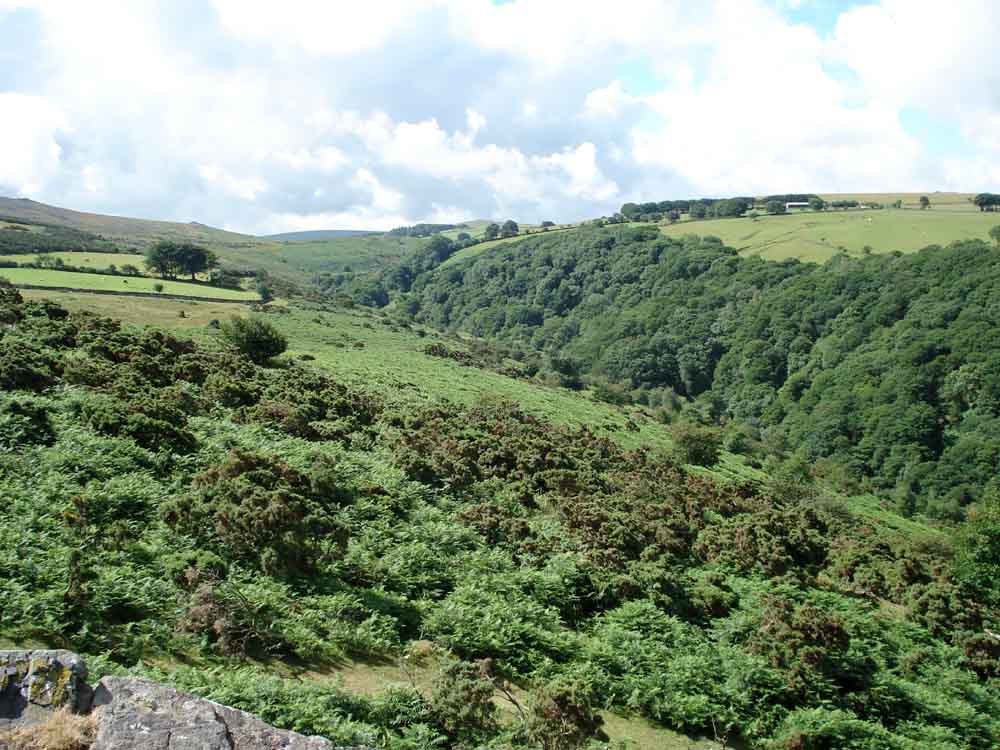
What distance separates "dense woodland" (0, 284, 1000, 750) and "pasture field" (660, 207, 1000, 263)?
10671 centimetres

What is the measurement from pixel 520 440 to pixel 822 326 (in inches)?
3481

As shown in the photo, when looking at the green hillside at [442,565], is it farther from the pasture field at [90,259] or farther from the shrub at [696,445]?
the pasture field at [90,259]

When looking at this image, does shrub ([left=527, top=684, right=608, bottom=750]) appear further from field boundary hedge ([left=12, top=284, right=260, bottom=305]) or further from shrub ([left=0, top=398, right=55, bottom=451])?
field boundary hedge ([left=12, top=284, right=260, bottom=305])

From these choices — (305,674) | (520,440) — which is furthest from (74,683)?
(520,440)

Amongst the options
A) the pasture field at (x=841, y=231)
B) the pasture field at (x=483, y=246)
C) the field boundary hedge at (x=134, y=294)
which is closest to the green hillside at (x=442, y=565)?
the field boundary hedge at (x=134, y=294)

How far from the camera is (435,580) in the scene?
14.2 meters

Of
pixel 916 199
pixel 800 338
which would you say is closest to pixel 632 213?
pixel 916 199

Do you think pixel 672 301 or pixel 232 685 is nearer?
pixel 232 685

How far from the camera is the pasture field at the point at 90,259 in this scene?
230 ft

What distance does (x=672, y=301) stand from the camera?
12325cm

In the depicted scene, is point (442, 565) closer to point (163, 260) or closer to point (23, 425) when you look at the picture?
point (23, 425)

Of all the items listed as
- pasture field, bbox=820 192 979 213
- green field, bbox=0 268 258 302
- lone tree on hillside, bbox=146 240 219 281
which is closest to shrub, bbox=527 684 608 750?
green field, bbox=0 268 258 302

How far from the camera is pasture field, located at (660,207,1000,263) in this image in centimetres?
11431

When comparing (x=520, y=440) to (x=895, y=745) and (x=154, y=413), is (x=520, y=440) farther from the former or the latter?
(x=895, y=745)
